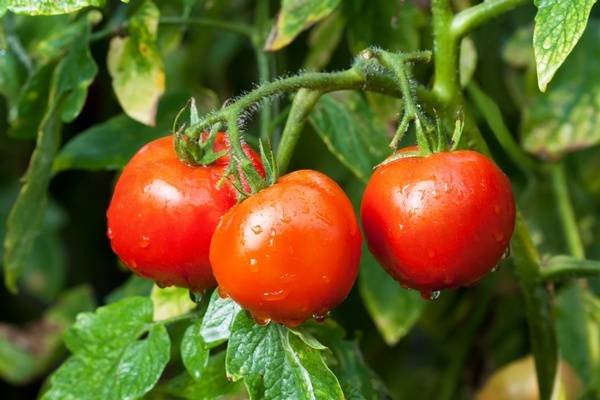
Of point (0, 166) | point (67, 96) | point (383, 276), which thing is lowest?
point (0, 166)

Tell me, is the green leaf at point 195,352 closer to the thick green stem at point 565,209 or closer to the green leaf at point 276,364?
the green leaf at point 276,364

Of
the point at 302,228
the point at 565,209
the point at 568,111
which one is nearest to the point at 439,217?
the point at 302,228

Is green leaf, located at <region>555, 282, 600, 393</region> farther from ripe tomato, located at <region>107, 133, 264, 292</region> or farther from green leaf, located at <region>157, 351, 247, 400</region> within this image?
ripe tomato, located at <region>107, 133, 264, 292</region>

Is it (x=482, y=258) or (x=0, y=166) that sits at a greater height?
(x=482, y=258)

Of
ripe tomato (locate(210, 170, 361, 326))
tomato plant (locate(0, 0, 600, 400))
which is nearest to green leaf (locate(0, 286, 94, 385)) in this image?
tomato plant (locate(0, 0, 600, 400))

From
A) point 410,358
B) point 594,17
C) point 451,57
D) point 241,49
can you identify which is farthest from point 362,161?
point 410,358

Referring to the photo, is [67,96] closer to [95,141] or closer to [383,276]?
[95,141]

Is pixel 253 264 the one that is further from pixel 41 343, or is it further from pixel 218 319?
pixel 41 343
